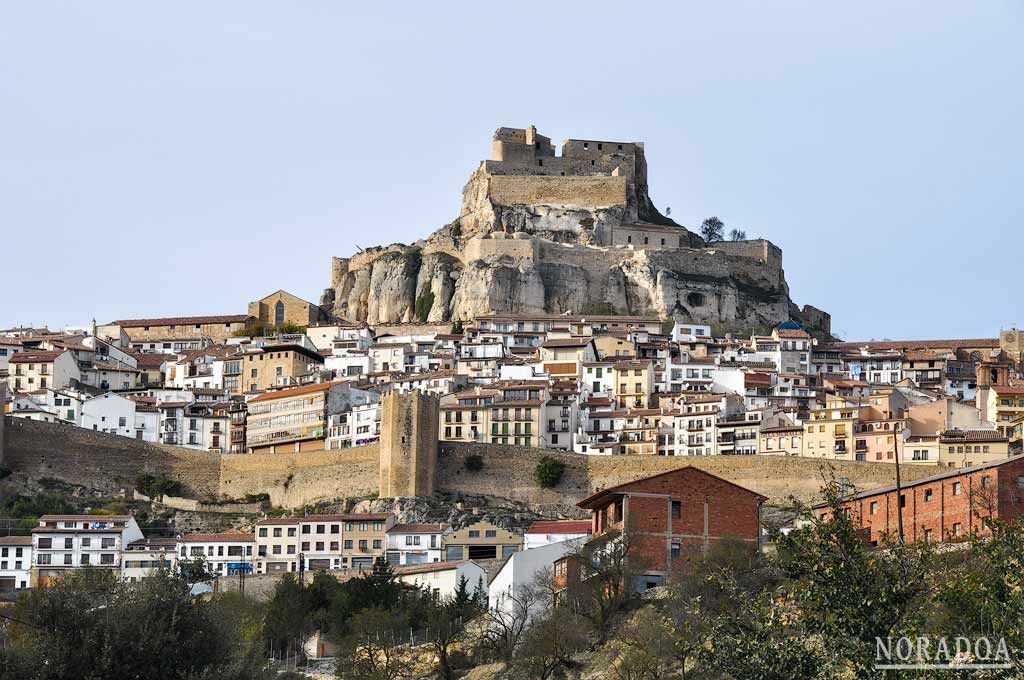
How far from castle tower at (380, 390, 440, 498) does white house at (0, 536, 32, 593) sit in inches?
517

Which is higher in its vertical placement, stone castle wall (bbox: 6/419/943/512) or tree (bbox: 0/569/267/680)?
stone castle wall (bbox: 6/419/943/512)

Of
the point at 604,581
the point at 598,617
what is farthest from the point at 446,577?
the point at 598,617

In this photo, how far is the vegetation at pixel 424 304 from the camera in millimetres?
104137

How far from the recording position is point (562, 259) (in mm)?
103875

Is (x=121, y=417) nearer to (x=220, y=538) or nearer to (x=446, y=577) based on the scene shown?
(x=220, y=538)

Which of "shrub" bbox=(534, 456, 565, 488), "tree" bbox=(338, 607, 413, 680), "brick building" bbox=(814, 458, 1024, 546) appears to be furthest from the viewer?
"shrub" bbox=(534, 456, 565, 488)

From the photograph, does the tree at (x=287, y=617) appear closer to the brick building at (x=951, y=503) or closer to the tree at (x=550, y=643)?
the tree at (x=550, y=643)

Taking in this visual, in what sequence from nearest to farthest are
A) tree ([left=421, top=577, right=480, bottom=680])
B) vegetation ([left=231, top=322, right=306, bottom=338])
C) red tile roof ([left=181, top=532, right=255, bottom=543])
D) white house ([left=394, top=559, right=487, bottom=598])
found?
tree ([left=421, top=577, right=480, bottom=680])
white house ([left=394, top=559, right=487, bottom=598])
red tile roof ([left=181, top=532, right=255, bottom=543])
vegetation ([left=231, top=322, right=306, bottom=338])

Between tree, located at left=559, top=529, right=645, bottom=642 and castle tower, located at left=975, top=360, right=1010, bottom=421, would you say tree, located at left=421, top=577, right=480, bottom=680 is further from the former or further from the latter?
castle tower, located at left=975, top=360, right=1010, bottom=421

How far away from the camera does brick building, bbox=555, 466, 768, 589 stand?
46594 mm

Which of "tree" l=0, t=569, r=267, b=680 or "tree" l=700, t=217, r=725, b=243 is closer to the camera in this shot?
"tree" l=0, t=569, r=267, b=680

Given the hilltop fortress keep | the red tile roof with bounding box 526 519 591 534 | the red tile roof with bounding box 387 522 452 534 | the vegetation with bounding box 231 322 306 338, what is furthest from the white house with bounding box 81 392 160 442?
the red tile roof with bounding box 526 519 591 534

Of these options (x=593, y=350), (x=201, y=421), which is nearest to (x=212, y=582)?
(x=201, y=421)

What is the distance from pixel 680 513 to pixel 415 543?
15.9 m
